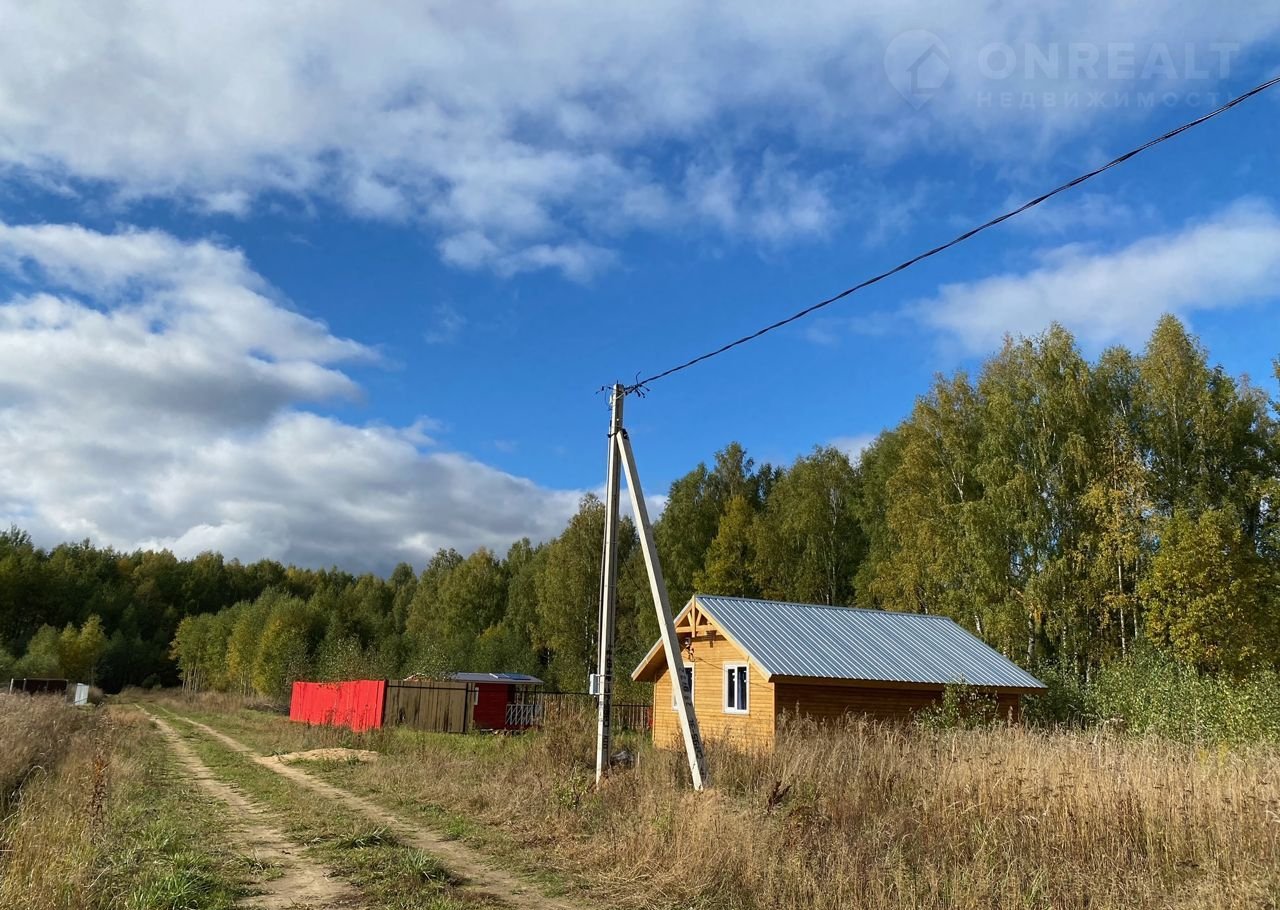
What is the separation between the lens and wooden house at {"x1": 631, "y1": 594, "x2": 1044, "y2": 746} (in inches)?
808

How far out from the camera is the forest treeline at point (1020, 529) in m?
24.2

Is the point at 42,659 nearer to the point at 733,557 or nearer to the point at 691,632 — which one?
the point at 733,557

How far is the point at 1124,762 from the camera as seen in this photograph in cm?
816

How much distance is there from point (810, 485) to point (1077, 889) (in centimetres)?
3390

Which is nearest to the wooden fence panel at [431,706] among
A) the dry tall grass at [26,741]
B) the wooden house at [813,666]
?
the wooden house at [813,666]

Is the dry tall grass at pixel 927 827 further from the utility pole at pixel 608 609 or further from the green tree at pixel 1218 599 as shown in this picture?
the green tree at pixel 1218 599

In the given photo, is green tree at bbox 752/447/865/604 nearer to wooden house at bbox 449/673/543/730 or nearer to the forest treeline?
the forest treeline

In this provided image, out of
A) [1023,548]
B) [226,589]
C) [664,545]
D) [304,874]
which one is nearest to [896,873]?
[304,874]

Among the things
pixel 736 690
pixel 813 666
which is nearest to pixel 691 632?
pixel 736 690

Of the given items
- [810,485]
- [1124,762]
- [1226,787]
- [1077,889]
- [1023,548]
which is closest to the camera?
[1077,889]

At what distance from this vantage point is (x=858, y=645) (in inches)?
900

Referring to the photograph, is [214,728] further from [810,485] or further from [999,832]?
[999,832]

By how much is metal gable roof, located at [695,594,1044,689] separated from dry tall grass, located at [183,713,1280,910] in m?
10.4

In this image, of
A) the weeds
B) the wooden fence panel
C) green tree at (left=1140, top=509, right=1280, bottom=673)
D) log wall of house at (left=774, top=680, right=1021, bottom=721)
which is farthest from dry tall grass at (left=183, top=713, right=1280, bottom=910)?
the wooden fence panel
